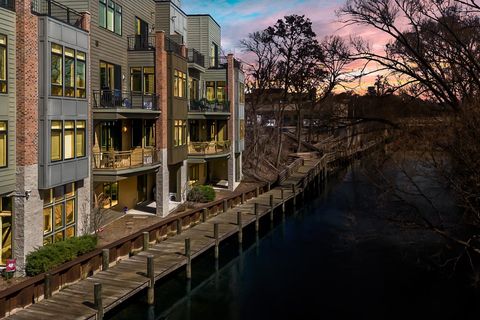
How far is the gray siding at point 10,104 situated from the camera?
1719 centimetres

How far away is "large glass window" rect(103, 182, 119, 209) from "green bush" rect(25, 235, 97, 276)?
9028 millimetres

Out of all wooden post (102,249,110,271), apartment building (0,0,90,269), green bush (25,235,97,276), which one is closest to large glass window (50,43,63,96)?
apartment building (0,0,90,269)

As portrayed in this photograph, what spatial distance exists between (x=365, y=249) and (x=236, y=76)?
20.0 m

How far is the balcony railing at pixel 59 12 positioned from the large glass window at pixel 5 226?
7.25m

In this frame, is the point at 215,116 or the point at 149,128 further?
the point at 215,116

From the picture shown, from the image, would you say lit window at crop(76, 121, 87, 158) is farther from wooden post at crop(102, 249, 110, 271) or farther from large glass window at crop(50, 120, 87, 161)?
wooden post at crop(102, 249, 110, 271)

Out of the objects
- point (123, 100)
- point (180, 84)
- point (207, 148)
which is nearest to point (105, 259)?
point (123, 100)

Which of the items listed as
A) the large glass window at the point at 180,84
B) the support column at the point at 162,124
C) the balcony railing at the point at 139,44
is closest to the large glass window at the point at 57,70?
the support column at the point at 162,124

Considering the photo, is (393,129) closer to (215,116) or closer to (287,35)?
(215,116)

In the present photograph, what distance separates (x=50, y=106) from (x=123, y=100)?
7.65 metres

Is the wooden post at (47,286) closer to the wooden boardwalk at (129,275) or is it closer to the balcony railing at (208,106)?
the wooden boardwalk at (129,275)

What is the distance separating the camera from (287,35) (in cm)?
5781

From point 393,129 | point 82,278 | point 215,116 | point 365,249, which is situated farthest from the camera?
point 215,116

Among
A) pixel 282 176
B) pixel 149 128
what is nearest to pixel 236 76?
pixel 282 176
